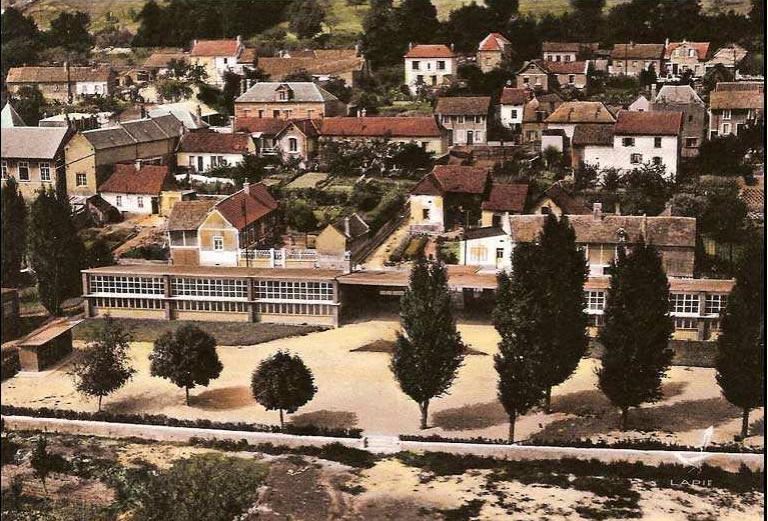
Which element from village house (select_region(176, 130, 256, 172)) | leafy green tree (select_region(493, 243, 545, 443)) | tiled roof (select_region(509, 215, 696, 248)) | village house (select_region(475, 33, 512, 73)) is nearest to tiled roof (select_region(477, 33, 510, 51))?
village house (select_region(475, 33, 512, 73))

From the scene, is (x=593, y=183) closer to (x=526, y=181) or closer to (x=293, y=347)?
(x=526, y=181)

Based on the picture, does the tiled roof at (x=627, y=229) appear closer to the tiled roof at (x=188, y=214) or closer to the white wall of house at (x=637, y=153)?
the white wall of house at (x=637, y=153)

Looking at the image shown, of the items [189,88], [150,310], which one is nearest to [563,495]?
[150,310]

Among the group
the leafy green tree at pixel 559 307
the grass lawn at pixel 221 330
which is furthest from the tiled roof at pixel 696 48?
the grass lawn at pixel 221 330

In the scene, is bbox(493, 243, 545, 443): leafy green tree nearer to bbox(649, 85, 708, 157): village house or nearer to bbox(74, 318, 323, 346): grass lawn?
bbox(74, 318, 323, 346): grass lawn

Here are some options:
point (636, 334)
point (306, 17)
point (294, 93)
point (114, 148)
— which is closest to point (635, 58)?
point (294, 93)

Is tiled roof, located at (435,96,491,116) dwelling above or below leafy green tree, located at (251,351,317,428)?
above

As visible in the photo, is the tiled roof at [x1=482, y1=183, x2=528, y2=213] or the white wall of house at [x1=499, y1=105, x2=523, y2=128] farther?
the white wall of house at [x1=499, y1=105, x2=523, y2=128]
